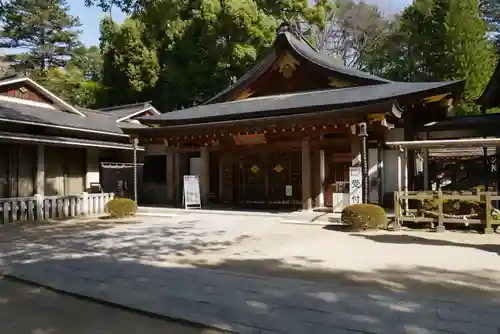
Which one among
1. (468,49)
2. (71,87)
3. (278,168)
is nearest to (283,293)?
(278,168)

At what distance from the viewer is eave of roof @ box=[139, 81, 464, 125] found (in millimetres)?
11914

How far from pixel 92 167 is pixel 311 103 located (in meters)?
8.89

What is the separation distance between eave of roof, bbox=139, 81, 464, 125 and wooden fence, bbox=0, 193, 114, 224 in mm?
3847

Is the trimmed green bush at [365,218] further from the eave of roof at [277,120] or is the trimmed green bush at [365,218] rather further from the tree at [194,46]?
the tree at [194,46]

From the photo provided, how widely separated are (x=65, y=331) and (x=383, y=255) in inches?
191

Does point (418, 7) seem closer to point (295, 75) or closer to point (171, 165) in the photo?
point (295, 75)

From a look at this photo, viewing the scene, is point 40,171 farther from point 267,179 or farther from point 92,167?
Result: point 267,179

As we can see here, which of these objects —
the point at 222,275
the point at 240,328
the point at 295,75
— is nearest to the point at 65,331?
the point at 240,328

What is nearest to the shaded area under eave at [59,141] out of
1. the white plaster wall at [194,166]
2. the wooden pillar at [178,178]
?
the wooden pillar at [178,178]

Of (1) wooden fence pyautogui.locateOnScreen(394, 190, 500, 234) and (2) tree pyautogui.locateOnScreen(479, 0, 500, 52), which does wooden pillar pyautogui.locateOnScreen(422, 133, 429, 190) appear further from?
(2) tree pyautogui.locateOnScreen(479, 0, 500, 52)

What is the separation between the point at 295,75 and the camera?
16406mm

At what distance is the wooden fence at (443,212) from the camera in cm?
895

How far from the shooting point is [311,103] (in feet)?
45.1

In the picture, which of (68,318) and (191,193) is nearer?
(68,318)
